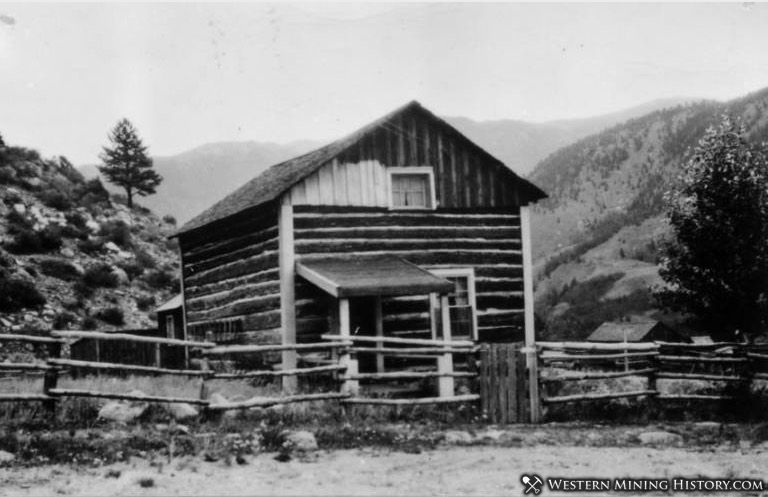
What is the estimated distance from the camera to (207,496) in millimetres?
6992

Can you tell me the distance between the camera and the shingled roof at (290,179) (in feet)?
52.8

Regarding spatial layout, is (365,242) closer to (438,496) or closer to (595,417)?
(595,417)

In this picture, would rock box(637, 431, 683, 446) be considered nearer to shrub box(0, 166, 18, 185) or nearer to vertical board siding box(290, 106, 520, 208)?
vertical board siding box(290, 106, 520, 208)

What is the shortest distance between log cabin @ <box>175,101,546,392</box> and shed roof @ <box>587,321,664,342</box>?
2239 cm

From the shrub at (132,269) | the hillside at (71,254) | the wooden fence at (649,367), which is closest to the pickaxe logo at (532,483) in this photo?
the wooden fence at (649,367)

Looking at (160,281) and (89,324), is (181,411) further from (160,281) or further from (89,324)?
(160,281)

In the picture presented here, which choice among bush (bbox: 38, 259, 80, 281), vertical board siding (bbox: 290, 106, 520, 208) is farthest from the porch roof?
bush (bbox: 38, 259, 80, 281)

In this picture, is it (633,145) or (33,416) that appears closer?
(33,416)

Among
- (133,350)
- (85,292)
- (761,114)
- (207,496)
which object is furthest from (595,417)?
(761,114)

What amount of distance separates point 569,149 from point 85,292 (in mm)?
73155

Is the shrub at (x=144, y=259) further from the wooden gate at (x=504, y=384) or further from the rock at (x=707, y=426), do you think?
the rock at (x=707, y=426)

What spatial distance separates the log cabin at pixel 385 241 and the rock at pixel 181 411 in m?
4.42

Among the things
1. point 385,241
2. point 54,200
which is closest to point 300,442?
point 385,241

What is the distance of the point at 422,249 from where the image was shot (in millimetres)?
17141
